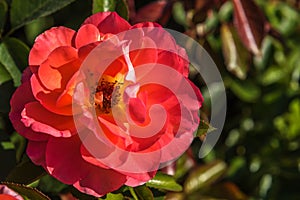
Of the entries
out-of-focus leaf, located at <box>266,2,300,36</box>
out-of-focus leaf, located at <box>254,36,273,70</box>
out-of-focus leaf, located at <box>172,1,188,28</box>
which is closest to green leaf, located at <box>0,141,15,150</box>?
out-of-focus leaf, located at <box>172,1,188,28</box>

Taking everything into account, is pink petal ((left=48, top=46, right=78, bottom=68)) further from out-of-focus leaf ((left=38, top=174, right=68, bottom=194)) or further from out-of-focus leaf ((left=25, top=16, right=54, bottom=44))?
out-of-focus leaf ((left=25, top=16, right=54, bottom=44))

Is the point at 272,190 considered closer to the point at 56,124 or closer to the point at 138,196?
the point at 138,196

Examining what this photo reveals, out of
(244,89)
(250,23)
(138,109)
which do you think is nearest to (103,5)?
(138,109)

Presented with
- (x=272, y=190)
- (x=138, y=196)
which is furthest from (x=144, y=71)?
(x=272, y=190)

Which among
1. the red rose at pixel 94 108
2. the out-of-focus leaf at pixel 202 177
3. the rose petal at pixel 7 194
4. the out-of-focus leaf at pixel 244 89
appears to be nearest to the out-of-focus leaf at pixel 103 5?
the red rose at pixel 94 108

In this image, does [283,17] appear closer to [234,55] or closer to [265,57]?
[265,57]

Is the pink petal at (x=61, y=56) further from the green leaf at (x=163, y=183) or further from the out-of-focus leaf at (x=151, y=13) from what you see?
the out-of-focus leaf at (x=151, y=13)
